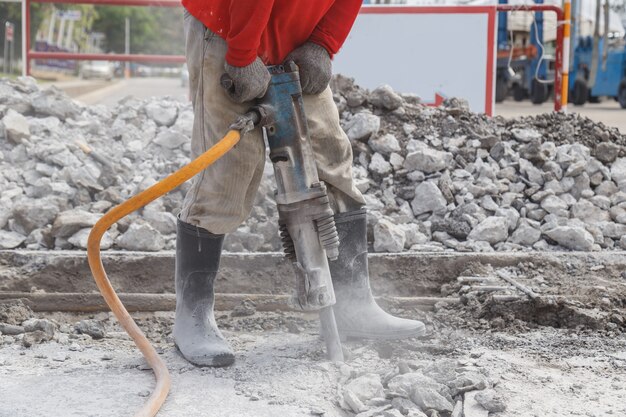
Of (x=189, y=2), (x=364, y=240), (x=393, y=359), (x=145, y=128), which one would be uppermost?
(x=189, y=2)

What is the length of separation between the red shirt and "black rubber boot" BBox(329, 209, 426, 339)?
0.67m

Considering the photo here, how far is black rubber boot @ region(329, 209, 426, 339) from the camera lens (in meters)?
3.37

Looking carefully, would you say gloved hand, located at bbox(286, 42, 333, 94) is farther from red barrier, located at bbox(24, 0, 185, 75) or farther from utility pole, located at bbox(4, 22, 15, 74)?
utility pole, located at bbox(4, 22, 15, 74)

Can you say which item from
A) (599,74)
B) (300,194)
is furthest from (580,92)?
(300,194)

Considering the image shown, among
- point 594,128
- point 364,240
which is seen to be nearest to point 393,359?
point 364,240

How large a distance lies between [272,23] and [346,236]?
0.87 metres

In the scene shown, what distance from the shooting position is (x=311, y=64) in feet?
10.3

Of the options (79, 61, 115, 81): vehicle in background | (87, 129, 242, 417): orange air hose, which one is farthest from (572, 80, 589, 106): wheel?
(79, 61, 115, 81): vehicle in background

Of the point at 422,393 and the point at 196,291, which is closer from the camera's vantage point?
the point at 422,393

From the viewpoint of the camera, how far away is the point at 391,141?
→ 5.61 m

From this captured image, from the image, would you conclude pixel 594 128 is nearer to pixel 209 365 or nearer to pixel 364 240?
pixel 364 240

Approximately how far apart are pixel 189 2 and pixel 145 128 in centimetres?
326

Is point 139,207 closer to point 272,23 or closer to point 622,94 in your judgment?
point 272,23

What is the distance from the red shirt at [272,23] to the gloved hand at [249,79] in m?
0.02
